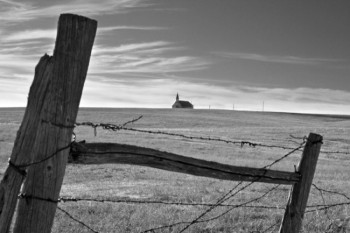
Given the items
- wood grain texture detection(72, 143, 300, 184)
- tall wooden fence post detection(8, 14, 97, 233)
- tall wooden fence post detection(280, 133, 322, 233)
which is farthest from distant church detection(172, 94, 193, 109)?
tall wooden fence post detection(8, 14, 97, 233)

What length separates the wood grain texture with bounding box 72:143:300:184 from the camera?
3494 millimetres

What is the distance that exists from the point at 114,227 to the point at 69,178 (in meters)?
6.37

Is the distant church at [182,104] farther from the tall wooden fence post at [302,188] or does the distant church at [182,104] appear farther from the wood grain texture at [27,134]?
the wood grain texture at [27,134]

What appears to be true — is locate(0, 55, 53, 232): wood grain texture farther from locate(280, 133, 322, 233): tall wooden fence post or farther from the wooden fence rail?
locate(280, 133, 322, 233): tall wooden fence post

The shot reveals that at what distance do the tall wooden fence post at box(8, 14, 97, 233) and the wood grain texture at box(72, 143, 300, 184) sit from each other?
0.81ft

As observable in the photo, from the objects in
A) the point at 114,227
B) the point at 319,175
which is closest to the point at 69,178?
the point at 114,227

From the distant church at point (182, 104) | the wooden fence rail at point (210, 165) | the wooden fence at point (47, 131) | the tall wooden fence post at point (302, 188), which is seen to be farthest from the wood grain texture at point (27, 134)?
the distant church at point (182, 104)

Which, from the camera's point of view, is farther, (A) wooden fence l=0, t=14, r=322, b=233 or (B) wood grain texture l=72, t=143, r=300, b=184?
(B) wood grain texture l=72, t=143, r=300, b=184

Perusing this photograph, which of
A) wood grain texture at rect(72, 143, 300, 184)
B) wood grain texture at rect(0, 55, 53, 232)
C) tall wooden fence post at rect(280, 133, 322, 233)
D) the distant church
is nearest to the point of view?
wood grain texture at rect(0, 55, 53, 232)

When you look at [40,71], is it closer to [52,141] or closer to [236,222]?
[52,141]

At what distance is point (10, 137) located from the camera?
2739cm

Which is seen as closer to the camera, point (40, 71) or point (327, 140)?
point (40, 71)

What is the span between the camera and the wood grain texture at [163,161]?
3494 mm

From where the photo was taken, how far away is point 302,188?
195 inches
